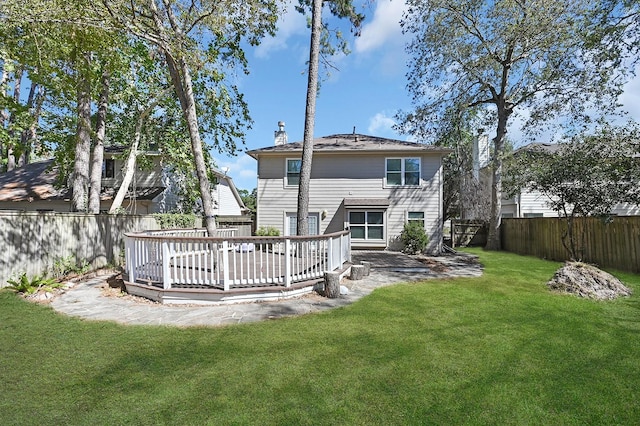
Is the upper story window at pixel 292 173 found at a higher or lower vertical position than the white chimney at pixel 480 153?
lower

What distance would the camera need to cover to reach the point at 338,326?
4.82 m

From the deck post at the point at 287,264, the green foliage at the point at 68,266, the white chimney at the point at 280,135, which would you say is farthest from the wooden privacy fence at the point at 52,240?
the white chimney at the point at 280,135

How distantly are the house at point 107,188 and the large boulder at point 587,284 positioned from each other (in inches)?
629

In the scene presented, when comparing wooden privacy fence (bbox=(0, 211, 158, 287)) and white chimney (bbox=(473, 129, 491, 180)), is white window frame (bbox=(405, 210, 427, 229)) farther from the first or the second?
wooden privacy fence (bbox=(0, 211, 158, 287))

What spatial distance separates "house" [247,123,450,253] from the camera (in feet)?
47.8

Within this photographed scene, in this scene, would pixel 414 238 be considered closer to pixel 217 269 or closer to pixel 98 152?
pixel 217 269

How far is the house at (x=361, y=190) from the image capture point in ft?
47.8

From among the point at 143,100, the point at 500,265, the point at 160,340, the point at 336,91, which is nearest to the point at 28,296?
the point at 160,340

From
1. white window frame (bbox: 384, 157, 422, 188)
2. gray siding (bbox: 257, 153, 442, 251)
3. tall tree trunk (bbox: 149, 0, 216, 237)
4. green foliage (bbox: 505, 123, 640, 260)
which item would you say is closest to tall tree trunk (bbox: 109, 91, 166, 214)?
gray siding (bbox: 257, 153, 442, 251)

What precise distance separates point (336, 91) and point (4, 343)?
12707 mm

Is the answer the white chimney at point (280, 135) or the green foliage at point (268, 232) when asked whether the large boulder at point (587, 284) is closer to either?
the green foliage at point (268, 232)

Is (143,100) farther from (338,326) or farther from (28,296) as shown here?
(338,326)

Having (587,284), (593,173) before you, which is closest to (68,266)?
(587,284)

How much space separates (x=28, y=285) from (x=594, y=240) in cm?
1575
